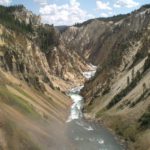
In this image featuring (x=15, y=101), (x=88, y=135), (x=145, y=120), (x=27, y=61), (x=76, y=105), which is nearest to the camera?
(x=15, y=101)

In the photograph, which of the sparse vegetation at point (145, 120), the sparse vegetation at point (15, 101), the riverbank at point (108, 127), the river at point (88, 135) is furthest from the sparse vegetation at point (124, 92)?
the sparse vegetation at point (15, 101)

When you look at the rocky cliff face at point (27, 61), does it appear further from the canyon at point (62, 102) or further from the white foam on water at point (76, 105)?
the white foam on water at point (76, 105)

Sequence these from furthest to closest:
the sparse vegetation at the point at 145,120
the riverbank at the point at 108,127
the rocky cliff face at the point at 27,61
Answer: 1. the rocky cliff face at the point at 27,61
2. the sparse vegetation at the point at 145,120
3. the riverbank at the point at 108,127

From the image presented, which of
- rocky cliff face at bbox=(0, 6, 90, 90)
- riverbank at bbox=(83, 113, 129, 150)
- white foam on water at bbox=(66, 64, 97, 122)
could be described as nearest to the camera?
riverbank at bbox=(83, 113, 129, 150)

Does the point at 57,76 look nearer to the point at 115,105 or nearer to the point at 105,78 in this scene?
the point at 105,78

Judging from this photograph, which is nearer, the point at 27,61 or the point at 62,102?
the point at 62,102

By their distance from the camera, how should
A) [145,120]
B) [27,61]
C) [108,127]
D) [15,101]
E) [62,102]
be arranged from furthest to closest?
[27,61] → [62,102] → [108,127] → [145,120] → [15,101]

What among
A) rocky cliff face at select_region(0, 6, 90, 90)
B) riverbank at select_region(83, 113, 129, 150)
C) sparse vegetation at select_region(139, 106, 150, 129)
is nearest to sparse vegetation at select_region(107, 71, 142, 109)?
riverbank at select_region(83, 113, 129, 150)

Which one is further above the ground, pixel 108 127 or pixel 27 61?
pixel 27 61

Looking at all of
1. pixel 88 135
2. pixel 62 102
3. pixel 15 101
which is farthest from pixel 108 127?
pixel 62 102

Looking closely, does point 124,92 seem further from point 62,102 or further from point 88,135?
point 88,135

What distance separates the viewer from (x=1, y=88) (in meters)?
77.6

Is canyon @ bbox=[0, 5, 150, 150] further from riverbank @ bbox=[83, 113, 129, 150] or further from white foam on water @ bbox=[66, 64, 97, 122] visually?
white foam on water @ bbox=[66, 64, 97, 122]

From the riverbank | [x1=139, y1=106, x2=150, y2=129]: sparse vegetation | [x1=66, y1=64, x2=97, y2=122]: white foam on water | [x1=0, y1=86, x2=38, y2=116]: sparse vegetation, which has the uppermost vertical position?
[x1=0, y1=86, x2=38, y2=116]: sparse vegetation
